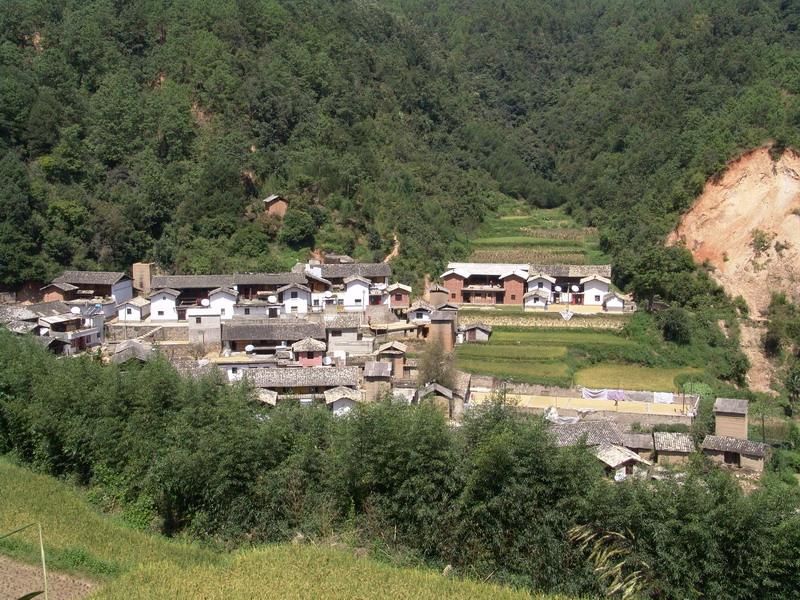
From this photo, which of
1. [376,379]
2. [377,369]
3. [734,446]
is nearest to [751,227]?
[734,446]

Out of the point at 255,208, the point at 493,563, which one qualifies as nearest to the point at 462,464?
the point at 493,563

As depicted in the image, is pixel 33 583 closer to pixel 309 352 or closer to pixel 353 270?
pixel 309 352

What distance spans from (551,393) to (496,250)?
46.6ft

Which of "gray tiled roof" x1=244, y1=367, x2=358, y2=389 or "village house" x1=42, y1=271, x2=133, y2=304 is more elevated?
"village house" x1=42, y1=271, x2=133, y2=304

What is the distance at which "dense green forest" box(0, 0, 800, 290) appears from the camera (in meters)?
30.7

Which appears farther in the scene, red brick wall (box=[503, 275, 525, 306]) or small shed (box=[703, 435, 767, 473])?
red brick wall (box=[503, 275, 525, 306])

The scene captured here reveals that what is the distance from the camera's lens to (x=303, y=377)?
20094 mm

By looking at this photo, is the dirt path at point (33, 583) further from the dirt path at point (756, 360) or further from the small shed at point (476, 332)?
the dirt path at point (756, 360)

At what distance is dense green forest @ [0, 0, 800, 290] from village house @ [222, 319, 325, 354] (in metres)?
6.05

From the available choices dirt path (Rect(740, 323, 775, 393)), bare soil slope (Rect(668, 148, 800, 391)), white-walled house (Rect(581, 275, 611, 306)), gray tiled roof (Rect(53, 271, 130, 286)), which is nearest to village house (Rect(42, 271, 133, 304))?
gray tiled roof (Rect(53, 271, 130, 286))

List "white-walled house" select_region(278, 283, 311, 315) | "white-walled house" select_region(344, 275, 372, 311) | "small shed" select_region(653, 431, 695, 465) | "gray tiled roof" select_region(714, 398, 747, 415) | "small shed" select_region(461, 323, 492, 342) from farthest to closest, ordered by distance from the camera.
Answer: "white-walled house" select_region(344, 275, 372, 311) → "white-walled house" select_region(278, 283, 311, 315) → "small shed" select_region(461, 323, 492, 342) → "gray tiled roof" select_region(714, 398, 747, 415) → "small shed" select_region(653, 431, 695, 465)

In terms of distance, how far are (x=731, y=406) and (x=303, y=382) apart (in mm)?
11174

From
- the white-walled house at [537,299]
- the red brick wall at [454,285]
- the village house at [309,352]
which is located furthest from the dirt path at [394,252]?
the village house at [309,352]

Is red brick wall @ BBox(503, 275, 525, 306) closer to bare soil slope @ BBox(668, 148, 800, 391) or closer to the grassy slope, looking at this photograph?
bare soil slope @ BBox(668, 148, 800, 391)
